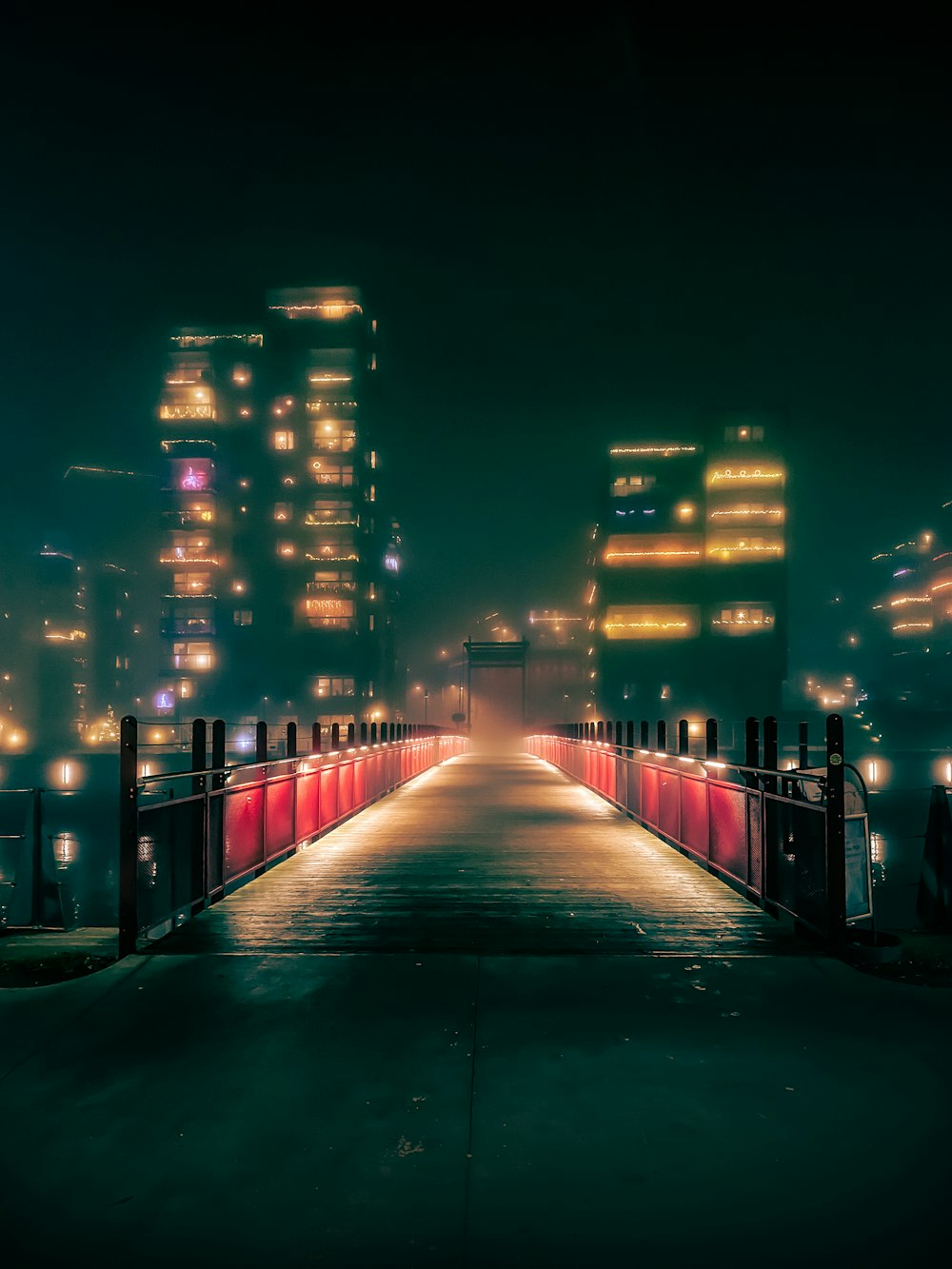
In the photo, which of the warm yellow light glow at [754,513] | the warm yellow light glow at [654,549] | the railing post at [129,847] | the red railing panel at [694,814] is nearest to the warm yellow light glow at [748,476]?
the warm yellow light glow at [754,513]

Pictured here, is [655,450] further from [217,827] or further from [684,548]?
[217,827]

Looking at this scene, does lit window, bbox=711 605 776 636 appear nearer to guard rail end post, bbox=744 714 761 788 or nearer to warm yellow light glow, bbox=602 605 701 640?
warm yellow light glow, bbox=602 605 701 640

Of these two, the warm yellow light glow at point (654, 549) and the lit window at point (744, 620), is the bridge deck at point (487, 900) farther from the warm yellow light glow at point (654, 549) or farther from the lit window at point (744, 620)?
the lit window at point (744, 620)

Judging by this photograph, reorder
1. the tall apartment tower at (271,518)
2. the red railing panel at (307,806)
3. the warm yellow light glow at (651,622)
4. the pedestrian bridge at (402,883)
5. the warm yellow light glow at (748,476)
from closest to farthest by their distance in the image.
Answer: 1. the pedestrian bridge at (402,883)
2. the red railing panel at (307,806)
3. the tall apartment tower at (271,518)
4. the warm yellow light glow at (748,476)
5. the warm yellow light glow at (651,622)

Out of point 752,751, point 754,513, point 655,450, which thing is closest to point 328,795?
point 752,751

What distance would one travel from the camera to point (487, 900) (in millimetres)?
7629

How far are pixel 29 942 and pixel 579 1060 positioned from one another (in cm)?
525

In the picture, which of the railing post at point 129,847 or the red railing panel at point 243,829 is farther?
the red railing panel at point 243,829

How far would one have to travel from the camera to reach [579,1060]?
3.91m

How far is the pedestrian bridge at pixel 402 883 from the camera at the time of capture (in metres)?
6.07

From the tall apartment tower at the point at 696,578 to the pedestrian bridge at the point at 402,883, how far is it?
101 metres

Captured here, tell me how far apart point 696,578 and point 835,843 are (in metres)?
110

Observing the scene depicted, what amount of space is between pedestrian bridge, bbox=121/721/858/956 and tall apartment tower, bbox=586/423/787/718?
101336 millimetres

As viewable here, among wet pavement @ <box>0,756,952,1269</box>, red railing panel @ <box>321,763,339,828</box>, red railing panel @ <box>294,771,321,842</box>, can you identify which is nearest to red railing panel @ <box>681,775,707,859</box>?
wet pavement @ <box>0,756,952,1269</box>
